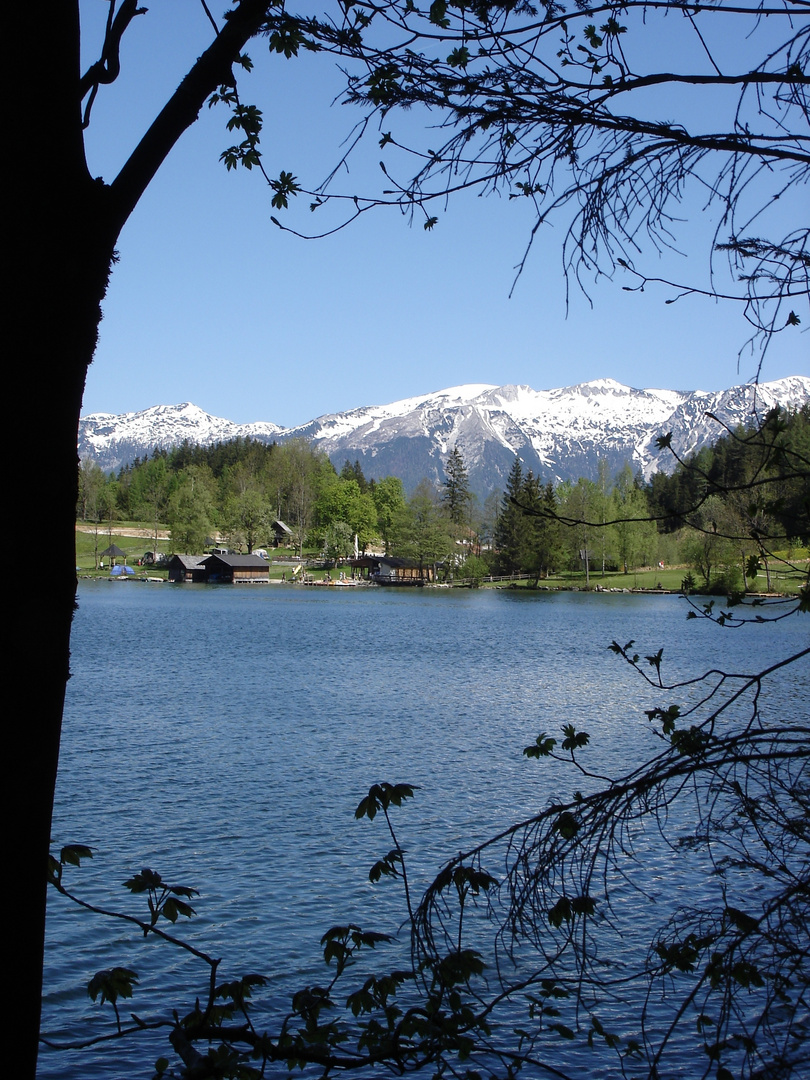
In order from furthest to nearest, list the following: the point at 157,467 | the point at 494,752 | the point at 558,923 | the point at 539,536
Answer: the point at 157,467 < the point at 539,536 < the point at 494,752 < the point at 558,923

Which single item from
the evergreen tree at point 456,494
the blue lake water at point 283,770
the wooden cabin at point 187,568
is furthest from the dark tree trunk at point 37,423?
the evergreen tree at point 456,494

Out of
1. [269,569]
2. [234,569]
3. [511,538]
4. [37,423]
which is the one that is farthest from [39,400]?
[269,569]

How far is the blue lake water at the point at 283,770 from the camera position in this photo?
346 inches

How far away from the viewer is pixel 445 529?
108 meters

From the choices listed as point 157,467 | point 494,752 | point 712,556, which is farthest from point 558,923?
point 157,467

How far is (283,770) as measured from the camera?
15625mm

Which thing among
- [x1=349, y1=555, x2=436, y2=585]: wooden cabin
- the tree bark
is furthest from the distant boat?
the tree bark

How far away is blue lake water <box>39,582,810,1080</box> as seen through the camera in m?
8.80

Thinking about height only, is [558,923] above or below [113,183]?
below

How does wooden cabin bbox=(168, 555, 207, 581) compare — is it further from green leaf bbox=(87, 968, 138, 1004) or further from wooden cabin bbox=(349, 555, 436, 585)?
green leaf bbox=(87, 968, 138, 1004)

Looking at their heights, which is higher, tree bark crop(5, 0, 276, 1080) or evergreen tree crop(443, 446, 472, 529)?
evergreen tree crop(443, 446, 472, 529)

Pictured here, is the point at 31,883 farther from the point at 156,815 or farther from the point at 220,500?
the point at 220,500

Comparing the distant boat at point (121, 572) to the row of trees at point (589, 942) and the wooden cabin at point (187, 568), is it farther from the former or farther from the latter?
the row of trees at point (589, 942)

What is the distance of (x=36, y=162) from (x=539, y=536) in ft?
316
